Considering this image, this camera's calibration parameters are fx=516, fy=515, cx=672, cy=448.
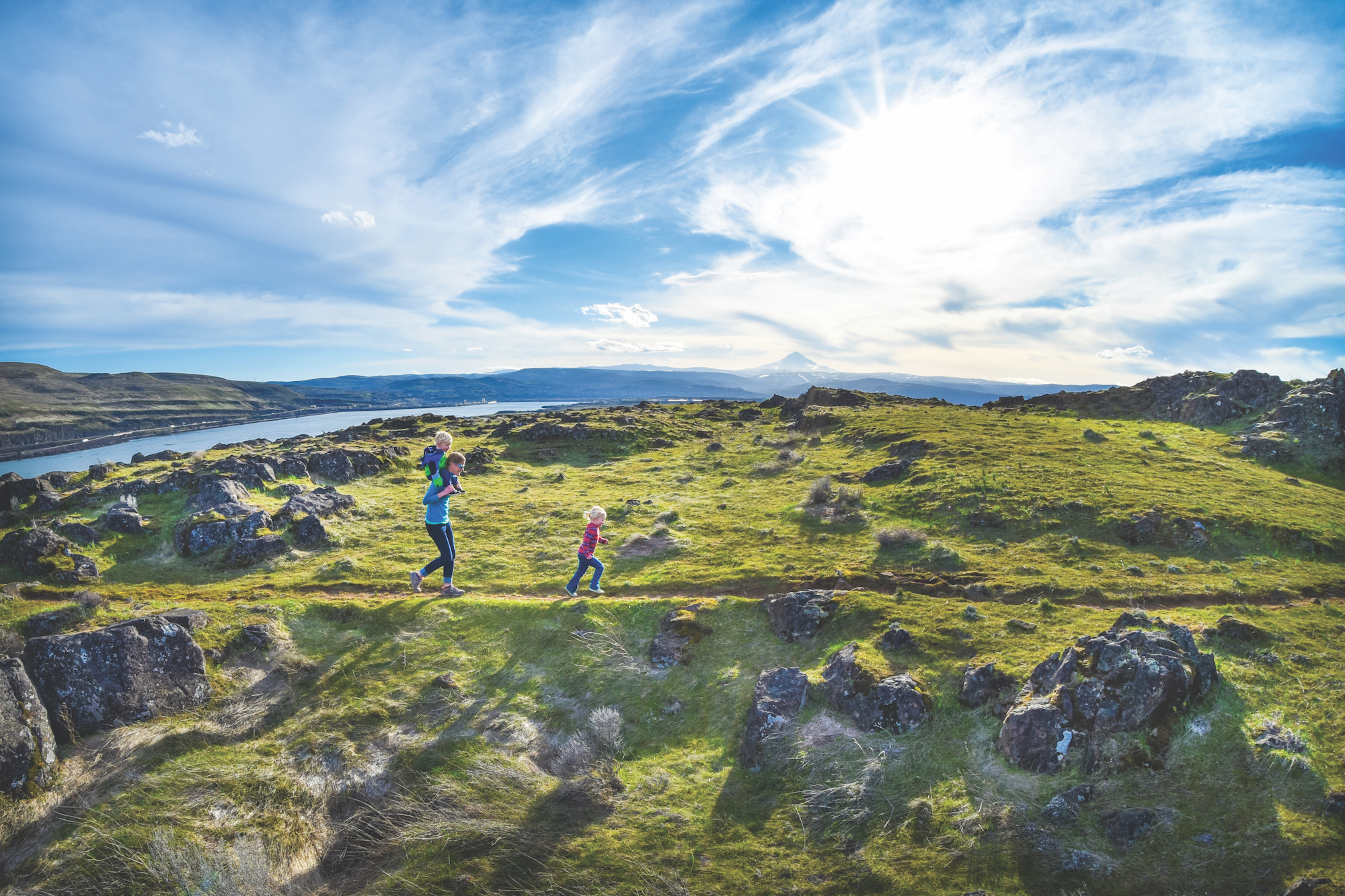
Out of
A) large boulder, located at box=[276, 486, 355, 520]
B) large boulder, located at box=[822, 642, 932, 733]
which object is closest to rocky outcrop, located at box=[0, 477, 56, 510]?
large boulder, located at box=[276, 486, 355, 520]

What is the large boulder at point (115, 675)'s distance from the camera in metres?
10.9

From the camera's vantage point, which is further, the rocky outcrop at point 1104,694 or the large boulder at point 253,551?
the large boulder at point 253,551

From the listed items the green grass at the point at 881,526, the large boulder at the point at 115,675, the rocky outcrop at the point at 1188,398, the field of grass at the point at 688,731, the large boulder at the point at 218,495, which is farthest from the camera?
the rocky outcrop at the point at 1188,398

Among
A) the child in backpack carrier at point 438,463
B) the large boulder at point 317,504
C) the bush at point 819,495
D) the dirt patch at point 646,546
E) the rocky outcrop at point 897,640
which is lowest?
the dirt patch at point 646,546

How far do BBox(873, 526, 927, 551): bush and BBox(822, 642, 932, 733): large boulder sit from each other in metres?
9.42

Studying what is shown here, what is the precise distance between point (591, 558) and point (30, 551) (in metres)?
20.7

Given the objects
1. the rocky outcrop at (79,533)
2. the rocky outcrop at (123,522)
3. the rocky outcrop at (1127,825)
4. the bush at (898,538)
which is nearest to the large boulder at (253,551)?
the rocky outcrop at (123,522)

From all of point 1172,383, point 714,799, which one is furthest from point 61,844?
point 1172,383

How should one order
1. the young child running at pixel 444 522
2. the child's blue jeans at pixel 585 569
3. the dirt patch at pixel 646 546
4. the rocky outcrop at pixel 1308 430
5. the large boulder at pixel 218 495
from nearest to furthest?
1. the young child running at pixel 444 522
2. the child's blue jeans at pixel 585 569
3. the dirt patch at pixel 646 546
4. the large boulder at pixel 218 495
5. the rocky outcrop at pixel 1308 430

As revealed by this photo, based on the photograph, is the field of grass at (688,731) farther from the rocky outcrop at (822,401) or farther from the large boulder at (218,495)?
the rocky outcrop at (822,401)

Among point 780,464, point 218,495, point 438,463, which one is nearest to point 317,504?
point 218,495

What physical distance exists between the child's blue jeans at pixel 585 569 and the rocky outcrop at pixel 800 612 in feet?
18.5

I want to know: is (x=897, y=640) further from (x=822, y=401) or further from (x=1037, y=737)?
(x=822, y=401)

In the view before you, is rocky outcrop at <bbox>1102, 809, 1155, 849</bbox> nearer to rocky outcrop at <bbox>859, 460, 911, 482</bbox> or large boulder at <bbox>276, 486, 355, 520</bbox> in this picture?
rocky outcrop at <bbox>859, 460, 911, 482</bbox>
